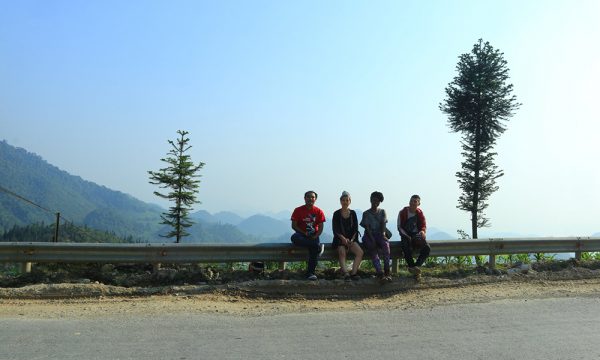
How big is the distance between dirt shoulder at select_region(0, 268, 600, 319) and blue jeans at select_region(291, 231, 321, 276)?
35 cm

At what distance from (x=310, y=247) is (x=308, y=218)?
0.51 meters

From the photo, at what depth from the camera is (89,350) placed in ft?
16.2

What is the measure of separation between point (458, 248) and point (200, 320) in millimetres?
5342

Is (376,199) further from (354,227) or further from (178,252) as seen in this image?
(178,252)

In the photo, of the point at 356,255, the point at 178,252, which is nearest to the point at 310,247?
the point at 356,255

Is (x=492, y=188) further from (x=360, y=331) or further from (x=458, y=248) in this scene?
(x=360, y=331)

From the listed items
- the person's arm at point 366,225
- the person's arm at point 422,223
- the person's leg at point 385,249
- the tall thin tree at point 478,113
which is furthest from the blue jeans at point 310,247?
the tall thin tree at point 478,113

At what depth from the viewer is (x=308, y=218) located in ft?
28.0

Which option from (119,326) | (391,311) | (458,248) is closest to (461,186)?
(458,248)

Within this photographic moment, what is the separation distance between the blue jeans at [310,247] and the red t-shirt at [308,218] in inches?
7.2

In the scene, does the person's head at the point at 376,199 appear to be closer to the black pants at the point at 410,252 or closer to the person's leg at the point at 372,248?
the person's leg at the point at 372,248

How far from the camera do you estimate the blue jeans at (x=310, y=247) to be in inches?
328

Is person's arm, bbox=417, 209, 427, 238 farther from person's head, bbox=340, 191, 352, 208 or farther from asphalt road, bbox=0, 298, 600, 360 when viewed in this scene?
asphalt road, bbox=0, 298, 600, 360

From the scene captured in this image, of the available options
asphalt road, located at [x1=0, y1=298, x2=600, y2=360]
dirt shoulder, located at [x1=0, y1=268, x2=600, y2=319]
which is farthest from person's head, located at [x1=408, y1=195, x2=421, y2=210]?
asphalt road, located at [x1=0, y1=298, x2=600, y2=360]
